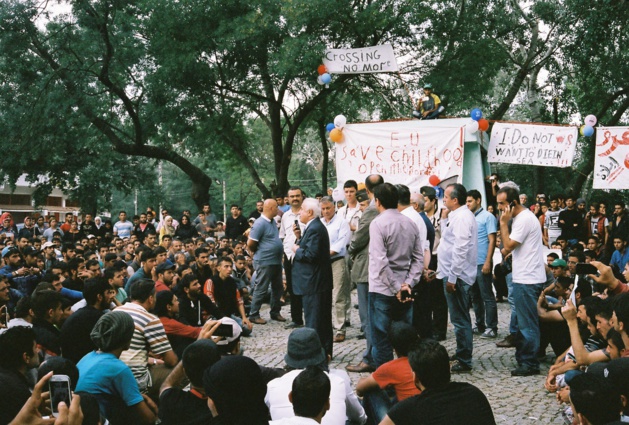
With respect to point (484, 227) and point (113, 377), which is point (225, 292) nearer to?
point (484, 227)

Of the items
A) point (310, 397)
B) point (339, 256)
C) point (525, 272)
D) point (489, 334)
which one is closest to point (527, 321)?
point (525, 272)

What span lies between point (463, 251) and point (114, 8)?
13.8 meters

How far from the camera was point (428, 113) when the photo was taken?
43.0 feet

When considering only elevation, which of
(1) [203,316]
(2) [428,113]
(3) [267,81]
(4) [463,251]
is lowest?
(1) [203,316]

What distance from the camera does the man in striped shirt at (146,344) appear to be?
16.7 ft

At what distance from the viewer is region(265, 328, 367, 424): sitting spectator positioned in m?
3.79

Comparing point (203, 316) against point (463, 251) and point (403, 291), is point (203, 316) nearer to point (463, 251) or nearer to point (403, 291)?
point (403, 291)

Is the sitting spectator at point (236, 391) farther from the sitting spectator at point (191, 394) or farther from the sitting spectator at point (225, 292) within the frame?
the sitting spectator at point (225, 292)

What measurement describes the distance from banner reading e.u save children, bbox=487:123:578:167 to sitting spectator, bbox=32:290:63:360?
9232 millimetres

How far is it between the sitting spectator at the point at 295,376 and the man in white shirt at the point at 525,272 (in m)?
2.78

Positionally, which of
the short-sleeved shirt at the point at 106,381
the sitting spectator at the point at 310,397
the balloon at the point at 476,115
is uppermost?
the balloon at the point at 476,115

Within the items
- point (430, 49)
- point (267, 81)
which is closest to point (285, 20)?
point (267, 81)

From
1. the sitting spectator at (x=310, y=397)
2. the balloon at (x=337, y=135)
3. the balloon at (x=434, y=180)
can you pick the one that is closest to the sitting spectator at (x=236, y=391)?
the sitting spectator at (x=310, y=397)

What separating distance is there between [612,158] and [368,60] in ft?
17.6
